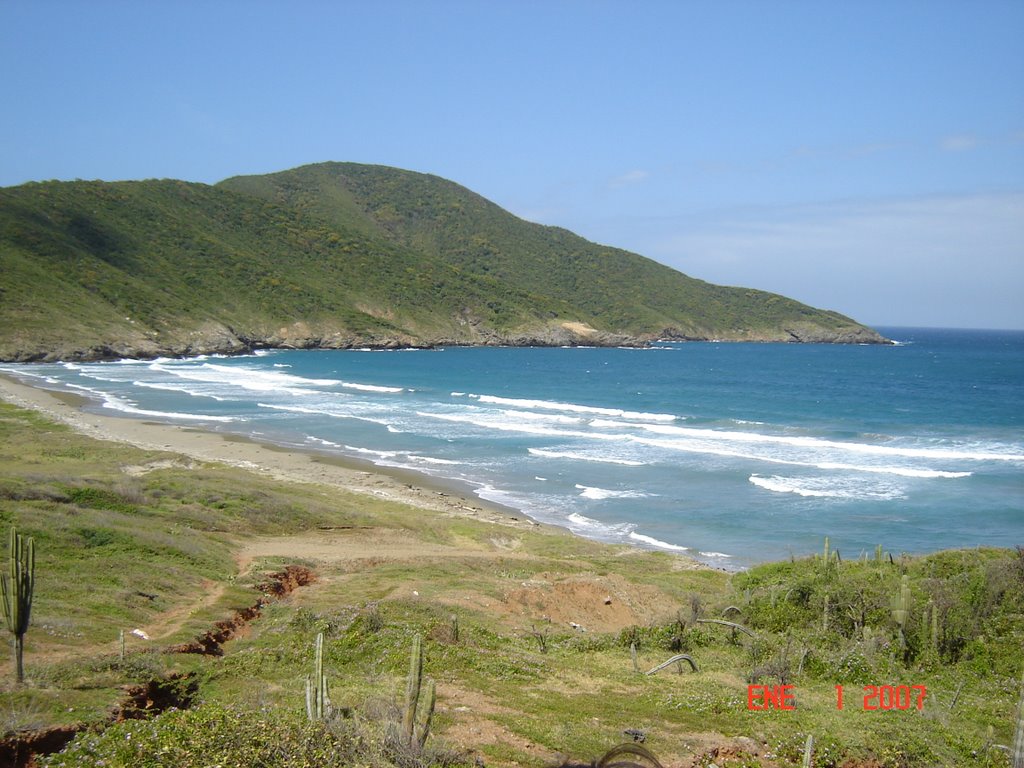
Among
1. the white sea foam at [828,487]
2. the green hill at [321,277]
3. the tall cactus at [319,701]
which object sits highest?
the green hill at [321,277]

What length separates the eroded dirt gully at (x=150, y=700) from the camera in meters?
6.99

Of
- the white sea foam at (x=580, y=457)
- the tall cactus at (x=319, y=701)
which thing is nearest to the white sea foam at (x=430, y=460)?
the white sea foam at (x=580, y=457)

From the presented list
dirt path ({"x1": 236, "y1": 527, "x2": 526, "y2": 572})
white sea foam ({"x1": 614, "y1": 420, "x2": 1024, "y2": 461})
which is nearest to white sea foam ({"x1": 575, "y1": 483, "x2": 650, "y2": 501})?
dirt path ({"x1": 236, "y1": 527, "x2": 526, "y2": 572})

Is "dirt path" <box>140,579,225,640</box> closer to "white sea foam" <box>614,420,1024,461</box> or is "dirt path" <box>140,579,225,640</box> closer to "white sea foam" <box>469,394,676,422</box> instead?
"white sea foam" <box>614,420,1024,461</box>

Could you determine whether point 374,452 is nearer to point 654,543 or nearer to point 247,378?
point 654,543

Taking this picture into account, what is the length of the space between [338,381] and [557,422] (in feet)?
87.5

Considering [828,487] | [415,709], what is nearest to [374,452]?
[828,487]

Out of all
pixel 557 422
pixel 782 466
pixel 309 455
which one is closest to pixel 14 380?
pixel 309 455

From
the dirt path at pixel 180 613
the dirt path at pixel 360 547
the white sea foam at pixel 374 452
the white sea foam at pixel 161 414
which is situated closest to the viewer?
the dirt path at pixel 180 613

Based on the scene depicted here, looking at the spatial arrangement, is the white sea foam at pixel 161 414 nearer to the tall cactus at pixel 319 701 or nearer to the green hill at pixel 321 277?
the green hill at pixel 321 277

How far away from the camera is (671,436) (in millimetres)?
41094

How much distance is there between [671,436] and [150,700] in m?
34.7

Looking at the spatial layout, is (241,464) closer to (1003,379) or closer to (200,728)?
(200,728)

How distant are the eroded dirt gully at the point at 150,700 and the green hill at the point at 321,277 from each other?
6973 centimetres
